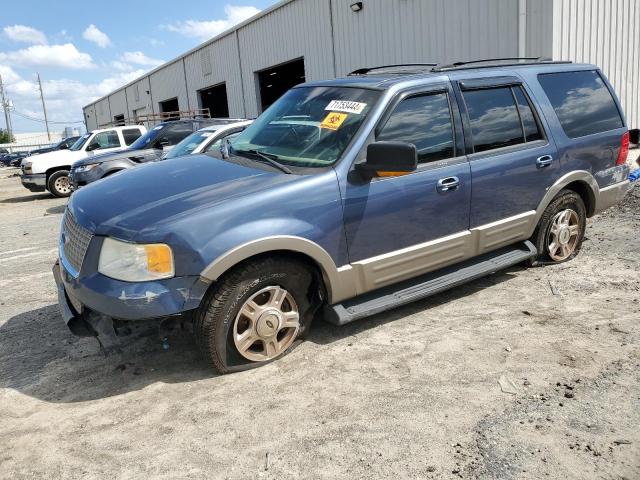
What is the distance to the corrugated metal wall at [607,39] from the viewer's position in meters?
9.20

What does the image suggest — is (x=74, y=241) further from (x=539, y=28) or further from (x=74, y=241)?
(x=539, y=28)

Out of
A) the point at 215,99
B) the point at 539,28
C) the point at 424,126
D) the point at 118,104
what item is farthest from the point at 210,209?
the point at 118,104

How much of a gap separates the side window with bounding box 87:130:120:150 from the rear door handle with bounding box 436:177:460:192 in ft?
42.6

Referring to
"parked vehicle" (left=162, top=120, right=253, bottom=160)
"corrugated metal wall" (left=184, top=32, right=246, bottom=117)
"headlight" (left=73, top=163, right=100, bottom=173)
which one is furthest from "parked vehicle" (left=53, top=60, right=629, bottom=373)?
"corrugated metal wall" (left=184, top=32, right=246, bottom=117)

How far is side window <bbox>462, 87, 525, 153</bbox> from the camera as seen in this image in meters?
4.24

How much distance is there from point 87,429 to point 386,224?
2246mm

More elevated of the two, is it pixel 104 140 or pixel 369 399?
pixel 104 140

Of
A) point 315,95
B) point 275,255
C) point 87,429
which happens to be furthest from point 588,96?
point 87,429

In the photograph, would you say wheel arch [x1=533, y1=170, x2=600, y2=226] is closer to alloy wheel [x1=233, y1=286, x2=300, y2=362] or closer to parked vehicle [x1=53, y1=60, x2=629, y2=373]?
parked vehicle [x1=53, y1=60, x2=629, y2=373]

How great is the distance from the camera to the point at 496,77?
448 cm

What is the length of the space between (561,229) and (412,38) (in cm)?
799

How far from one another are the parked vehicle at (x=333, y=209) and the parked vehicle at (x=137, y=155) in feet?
21.5

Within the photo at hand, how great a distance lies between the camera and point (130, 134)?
15039 millimetres

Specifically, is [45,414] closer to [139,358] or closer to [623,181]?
[139,358]
